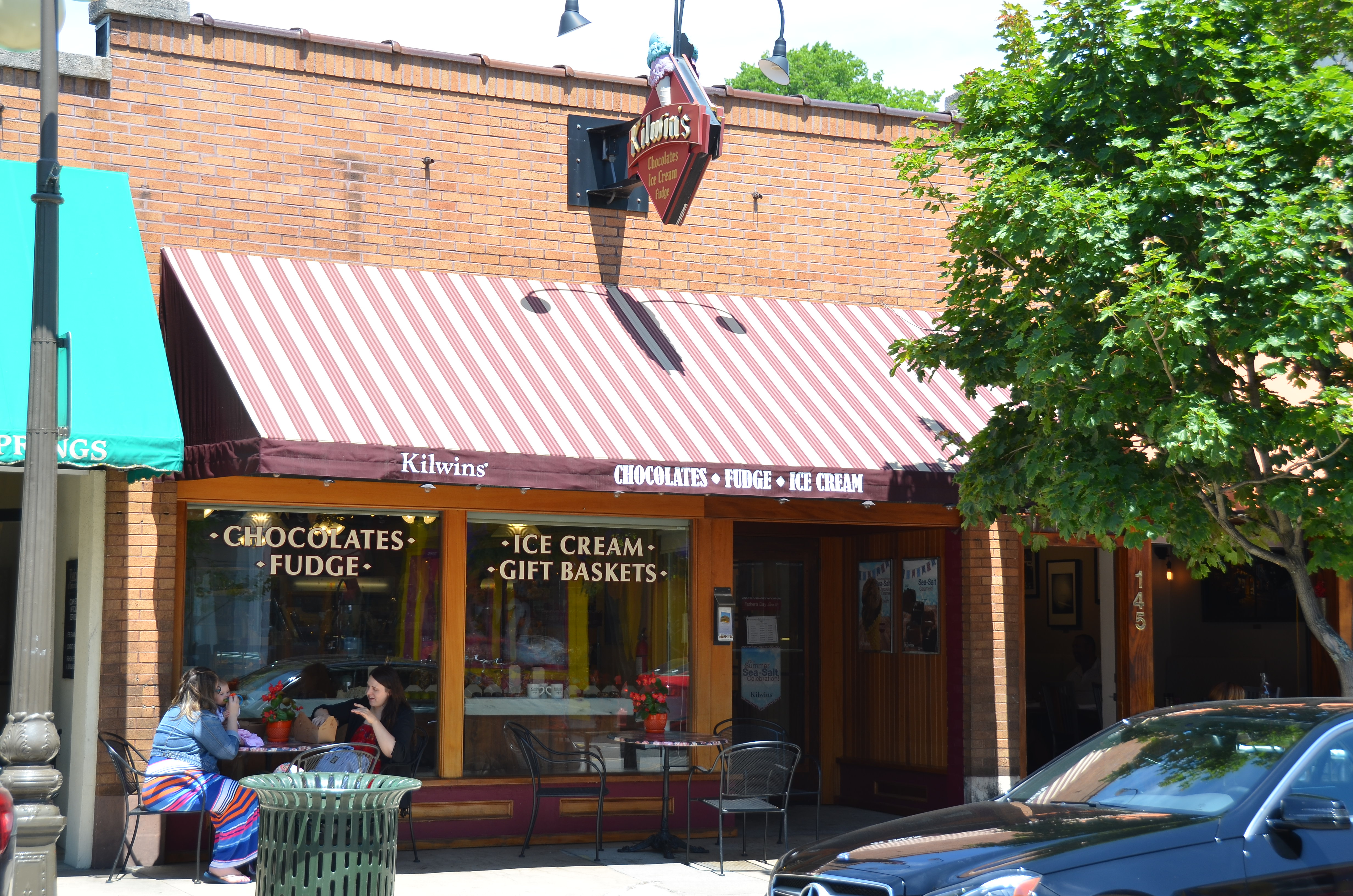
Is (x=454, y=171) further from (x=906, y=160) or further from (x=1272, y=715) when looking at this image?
(x=1272, y=715)

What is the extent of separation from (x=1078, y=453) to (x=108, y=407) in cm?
607

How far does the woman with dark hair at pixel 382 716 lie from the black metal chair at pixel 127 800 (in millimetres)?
1122

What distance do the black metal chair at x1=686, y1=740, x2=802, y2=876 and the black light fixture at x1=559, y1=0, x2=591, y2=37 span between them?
579 centimetres

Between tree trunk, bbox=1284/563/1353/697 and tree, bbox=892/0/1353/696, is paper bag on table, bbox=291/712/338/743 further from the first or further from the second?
tree trunk, bbox=1284/563/1353/697

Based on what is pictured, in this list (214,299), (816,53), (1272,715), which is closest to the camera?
(1272,715)

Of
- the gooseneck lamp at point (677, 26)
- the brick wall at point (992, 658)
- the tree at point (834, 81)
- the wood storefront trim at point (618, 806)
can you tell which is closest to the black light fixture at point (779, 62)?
the gooseneck lamp at point (677, 26)

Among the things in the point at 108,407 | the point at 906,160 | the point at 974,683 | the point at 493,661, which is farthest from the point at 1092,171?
the point at 108,407

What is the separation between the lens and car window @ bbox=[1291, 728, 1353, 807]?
5551mm

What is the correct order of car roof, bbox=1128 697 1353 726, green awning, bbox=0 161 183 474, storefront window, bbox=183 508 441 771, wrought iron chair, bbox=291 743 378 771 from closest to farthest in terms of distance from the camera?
1. car roof, bbox=1128 697 1353 726
2. green awning, bbox=0 161 183 474
3. wrought iron chair, bbox=291 743 378 771
4. storefront window, bbox=183 508 441 771

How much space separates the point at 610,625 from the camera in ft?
35.7

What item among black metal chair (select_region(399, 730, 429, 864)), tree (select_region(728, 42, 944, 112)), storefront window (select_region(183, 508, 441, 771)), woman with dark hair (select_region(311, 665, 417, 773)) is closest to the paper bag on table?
woman with dark hair (select_region(311, 665, 417, 773))

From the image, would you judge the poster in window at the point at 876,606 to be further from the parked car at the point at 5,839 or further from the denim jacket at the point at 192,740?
the parked car at the point at 5,839

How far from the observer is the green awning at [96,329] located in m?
8.16

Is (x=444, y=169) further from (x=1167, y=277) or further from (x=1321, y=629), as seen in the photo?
(x=1321, y=629)
